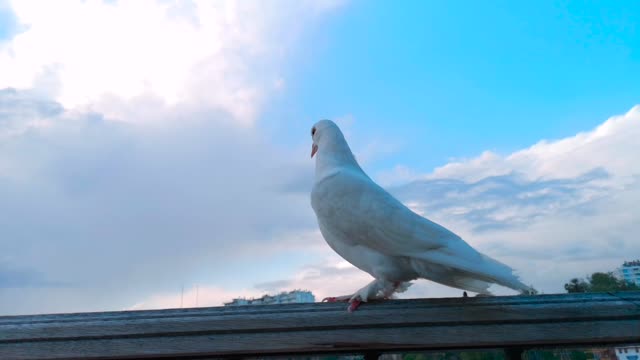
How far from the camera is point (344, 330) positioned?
1.88m

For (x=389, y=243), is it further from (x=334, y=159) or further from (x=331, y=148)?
(x=331, y=148)

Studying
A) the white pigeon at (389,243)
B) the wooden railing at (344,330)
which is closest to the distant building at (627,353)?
the wooden railing at (344,330)

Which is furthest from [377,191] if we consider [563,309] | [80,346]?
[80,346]

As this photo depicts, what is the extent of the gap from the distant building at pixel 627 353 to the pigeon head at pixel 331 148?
79.8 inches

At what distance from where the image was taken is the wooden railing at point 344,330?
1812mm

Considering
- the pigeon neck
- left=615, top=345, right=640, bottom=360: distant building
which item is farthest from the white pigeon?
left=615, top=345, right=640, bottom=360: distant building

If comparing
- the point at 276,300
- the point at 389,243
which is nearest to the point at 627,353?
the point at 389,243

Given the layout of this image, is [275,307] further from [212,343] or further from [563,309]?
[563,309]

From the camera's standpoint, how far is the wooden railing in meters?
1.81

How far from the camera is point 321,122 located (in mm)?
3883

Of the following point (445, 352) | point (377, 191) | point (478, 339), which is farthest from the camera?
point (377, 191)

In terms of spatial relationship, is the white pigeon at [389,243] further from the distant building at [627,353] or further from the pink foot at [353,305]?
the distant building at [627,353]

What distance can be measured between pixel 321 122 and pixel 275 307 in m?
2.14

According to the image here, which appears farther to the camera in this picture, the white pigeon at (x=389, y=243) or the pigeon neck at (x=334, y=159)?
the pigeon neck at (x=334, y=159)
